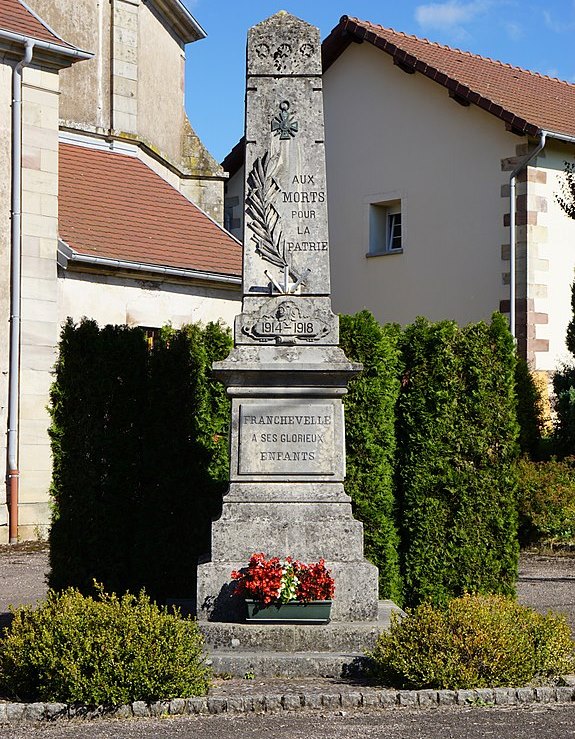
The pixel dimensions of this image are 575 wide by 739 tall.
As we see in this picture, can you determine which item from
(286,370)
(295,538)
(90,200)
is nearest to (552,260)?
(90,200)

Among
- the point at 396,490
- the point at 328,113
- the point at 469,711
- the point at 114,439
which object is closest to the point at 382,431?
the point at 396,490

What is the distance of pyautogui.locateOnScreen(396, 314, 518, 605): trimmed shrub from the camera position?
32.4 feet

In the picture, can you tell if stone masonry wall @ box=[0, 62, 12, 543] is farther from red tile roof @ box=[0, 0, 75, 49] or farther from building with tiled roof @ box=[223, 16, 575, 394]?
building with tiled roof @ box=[223, 16, 575, 394]

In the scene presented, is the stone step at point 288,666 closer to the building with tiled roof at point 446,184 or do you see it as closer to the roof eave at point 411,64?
the building with tiled roof at point 446,184

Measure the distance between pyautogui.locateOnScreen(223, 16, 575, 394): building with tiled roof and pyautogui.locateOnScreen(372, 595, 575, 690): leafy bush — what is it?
38.4ft

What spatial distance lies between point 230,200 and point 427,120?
15.9ft

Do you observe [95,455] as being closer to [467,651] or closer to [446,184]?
[467,651]

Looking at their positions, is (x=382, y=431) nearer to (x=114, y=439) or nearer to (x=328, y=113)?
(x=114, y=439)

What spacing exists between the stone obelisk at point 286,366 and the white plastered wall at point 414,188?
11316mm

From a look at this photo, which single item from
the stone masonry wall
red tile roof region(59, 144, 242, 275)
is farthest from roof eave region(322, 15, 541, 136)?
the stone masonry wall

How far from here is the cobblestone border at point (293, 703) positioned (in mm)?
6336

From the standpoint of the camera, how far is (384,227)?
2161 centimetres

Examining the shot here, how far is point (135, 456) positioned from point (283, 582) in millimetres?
2957

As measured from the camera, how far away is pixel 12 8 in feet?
52.5
